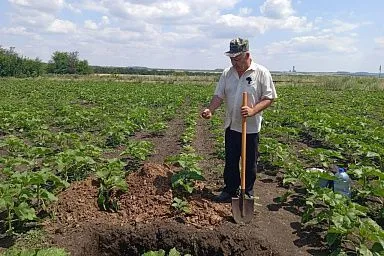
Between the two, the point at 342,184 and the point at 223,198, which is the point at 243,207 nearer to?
the point at 223,198

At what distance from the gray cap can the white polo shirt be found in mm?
343

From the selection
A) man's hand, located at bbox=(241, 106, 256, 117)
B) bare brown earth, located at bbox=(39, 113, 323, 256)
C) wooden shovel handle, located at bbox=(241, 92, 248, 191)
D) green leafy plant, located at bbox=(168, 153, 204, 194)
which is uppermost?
man's hand, located at bbox=(241, 106, 256, 117)

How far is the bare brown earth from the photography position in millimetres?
4824

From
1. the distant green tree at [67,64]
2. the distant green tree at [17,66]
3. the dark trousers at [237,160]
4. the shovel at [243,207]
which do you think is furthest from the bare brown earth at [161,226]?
the distant green tree at [67,64]

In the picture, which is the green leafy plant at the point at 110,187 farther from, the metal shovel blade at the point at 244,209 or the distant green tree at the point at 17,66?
the distant green tree at the point at 17,66

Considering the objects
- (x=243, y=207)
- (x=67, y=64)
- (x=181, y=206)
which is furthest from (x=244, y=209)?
(x=67, y=64)

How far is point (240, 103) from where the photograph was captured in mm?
5633

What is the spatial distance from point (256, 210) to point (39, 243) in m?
2.87

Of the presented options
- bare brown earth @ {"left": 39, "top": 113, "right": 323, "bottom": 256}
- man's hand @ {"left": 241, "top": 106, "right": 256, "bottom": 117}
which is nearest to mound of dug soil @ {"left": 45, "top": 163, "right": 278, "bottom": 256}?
bare brown earth @ {"left": 39, "top": 113, "right": 323, "bottom": 256}

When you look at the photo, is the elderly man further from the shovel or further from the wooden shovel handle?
the shovel

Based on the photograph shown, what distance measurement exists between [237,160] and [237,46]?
1.62 meters

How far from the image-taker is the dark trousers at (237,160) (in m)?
5.73

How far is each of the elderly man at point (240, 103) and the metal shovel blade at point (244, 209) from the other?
2.05ft

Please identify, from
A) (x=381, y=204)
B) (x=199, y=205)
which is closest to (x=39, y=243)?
(x=199, y=205)
